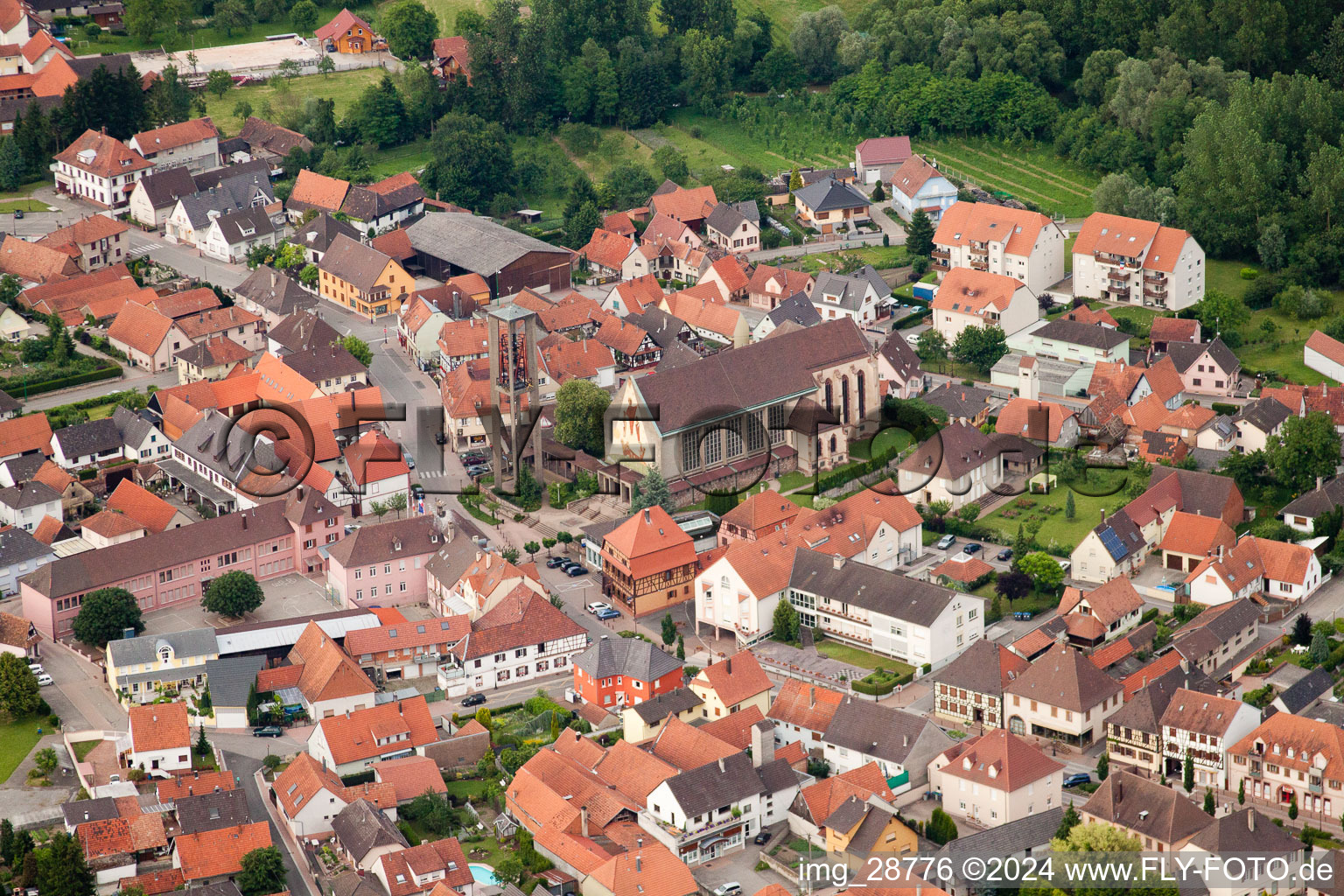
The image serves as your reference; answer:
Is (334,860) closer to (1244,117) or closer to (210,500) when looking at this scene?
(210,500)

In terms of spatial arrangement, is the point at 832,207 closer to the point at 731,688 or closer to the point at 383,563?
the point at 383,563

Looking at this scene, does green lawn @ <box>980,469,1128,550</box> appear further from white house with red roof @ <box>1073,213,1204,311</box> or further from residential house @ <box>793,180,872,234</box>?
residential house @ <box>793,180,872,234</box>

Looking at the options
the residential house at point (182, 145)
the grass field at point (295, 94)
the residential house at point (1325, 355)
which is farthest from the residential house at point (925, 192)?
the residential house at point (182, 145)

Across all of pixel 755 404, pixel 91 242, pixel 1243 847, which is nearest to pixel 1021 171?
pixel 755 404

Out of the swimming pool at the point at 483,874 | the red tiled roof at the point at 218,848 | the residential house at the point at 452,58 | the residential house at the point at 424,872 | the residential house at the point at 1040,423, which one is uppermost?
the residential house at the point at 452,58

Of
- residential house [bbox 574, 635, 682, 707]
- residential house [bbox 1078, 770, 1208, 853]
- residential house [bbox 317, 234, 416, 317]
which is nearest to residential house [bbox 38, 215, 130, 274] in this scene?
residential house [bbox 317, 234, 416, 317]

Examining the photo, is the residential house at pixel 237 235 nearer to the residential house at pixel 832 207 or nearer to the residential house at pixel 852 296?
the residential house at pixel 832 207
